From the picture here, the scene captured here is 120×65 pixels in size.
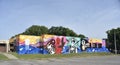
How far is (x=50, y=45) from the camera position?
6700 centimetres

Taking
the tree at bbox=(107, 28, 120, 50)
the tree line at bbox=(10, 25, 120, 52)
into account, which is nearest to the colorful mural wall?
the tree at bbox=(107, 28, 120, 50)

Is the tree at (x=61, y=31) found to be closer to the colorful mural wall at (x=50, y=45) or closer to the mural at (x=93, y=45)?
the mural at (x=93, y=45)

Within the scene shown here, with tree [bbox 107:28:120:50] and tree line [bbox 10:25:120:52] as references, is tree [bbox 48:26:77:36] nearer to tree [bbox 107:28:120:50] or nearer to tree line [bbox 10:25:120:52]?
tree line [bbox 10:25:120:52]

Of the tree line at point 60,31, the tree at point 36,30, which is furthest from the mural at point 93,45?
the tree at point 36,30

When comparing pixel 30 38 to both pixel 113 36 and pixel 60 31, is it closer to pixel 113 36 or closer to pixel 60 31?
pixel 113 36

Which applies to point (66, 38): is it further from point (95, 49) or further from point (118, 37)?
point (118, 37)

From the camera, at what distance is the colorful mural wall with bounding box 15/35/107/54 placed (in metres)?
64.0

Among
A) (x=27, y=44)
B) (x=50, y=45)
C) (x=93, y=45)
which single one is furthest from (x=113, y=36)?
(x=27, y=44)

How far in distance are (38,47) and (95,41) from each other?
19.1m

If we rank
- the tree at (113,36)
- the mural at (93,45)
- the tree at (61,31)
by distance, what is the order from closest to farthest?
the mural at (93,45) → the tree at (113,36) → the tree at (61,31)

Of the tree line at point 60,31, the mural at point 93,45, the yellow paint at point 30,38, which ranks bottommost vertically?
the mural at point 93,45

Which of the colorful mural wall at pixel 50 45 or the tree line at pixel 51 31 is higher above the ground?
the tree line at pixel 51 31

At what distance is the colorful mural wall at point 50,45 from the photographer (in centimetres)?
6400

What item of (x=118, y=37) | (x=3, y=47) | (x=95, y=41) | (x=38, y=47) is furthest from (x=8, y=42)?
(x=118, y=37)
